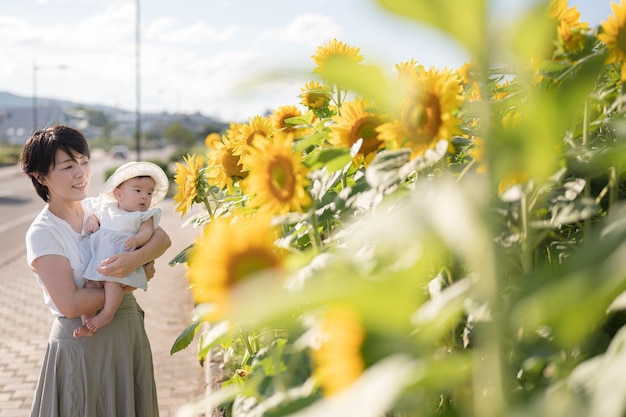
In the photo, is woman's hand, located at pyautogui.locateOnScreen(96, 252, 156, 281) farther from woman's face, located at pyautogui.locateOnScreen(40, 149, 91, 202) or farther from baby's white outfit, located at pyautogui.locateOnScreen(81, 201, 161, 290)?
woman's face, located at pyautogui.locateOnScreen(40, 149, 91, 202)

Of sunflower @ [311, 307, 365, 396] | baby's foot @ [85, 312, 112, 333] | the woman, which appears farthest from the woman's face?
sunflower @ [311, 307, 365, 396]

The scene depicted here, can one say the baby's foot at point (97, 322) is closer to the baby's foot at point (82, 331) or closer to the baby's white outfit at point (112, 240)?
the baby's foot at point (82, 331)

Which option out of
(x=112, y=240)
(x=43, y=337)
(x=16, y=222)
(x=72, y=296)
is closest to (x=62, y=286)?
(x=72, y=296)

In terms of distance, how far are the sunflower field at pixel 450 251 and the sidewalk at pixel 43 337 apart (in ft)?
10.5

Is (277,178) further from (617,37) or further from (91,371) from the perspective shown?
(91,371)

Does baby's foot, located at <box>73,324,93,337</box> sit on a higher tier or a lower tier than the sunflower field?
lower

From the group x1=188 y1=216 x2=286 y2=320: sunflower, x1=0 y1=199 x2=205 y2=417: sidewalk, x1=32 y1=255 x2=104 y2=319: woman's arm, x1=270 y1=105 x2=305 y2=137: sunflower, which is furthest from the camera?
x1=0 y1=199 x2=205 y2=417: sidewalk

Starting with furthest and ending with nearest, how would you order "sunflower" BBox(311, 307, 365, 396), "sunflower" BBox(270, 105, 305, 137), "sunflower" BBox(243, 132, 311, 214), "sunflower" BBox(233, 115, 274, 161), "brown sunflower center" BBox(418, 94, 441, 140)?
1. "sunflower" BBox(270, 105, 305, 137)
2. "sunflower" BBox(233, 115, 274, 161)
3. "sunflower" BBox(243, 132, 311, 214)
4. "brown sunflower center" BBox(418, 94, 441, 140)
5. "sunflower" BBox(311, 307, 365, 396)

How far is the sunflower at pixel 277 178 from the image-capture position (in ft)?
4.19

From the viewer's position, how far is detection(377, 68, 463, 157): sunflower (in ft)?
3.56

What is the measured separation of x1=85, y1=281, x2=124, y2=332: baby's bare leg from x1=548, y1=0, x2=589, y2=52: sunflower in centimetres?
218

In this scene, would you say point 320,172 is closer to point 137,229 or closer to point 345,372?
point 345,372

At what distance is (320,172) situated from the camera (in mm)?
1420

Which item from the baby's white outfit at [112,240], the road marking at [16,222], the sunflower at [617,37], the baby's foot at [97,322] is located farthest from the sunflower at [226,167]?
the road marking at [16,222]
